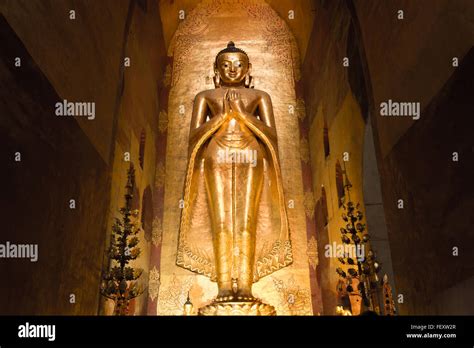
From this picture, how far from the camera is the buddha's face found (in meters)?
6.24

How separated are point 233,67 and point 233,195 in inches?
73.9

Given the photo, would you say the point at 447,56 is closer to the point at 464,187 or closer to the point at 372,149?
the point at 464,187

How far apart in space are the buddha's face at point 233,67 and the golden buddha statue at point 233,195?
20 cm

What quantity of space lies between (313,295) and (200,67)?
14.9ft

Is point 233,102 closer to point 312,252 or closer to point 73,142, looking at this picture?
point 73,142

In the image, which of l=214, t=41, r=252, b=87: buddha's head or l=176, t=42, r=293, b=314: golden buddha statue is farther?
l=214, t=41, r=252, b=87: buddha's head

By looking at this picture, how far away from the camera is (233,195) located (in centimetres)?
548

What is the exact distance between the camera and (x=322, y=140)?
7227 mm

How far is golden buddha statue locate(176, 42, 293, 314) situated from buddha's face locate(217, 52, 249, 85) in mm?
198
